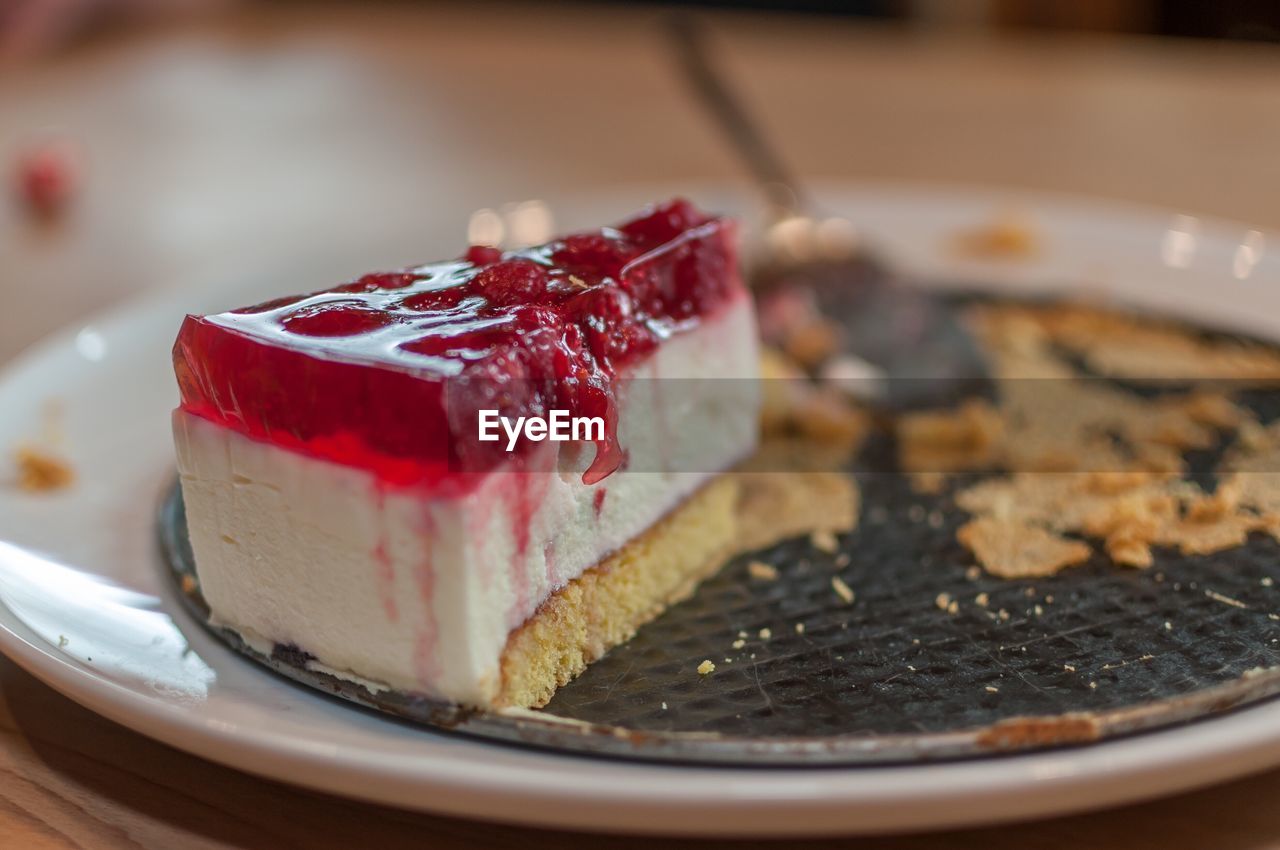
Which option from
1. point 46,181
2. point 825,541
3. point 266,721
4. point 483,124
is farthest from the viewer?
point 483,124

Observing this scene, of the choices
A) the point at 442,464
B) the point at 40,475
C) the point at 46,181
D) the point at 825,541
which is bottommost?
the point at 825,541

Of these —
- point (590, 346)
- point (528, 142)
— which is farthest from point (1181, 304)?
point (528, 142)

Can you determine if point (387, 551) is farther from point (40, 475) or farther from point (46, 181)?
point (46, 181)

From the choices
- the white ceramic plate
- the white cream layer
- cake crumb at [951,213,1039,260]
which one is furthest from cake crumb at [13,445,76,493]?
cake crumb at [951,213,1039,260]

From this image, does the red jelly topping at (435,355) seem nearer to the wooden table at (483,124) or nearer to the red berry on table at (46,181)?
the wooden table at (483,124)

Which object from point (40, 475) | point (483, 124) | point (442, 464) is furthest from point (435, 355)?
point (483, 124)

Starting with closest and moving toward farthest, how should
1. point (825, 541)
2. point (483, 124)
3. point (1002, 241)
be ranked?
1. point (825, 541)
2. point (1002, 241)
3. point (483, 124)

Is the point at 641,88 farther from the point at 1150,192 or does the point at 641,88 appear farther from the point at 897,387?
the point at 897,387
